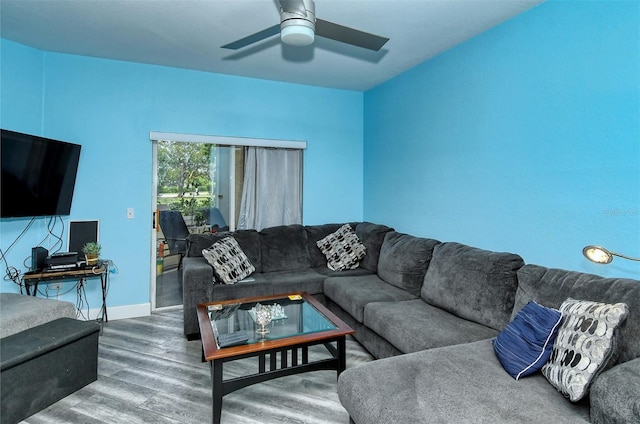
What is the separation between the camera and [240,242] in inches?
149

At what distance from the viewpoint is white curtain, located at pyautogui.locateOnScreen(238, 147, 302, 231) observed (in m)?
4.19

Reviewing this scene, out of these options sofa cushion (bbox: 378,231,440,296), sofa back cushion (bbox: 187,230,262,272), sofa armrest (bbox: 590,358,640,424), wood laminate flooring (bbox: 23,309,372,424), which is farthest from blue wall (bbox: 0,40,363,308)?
sofa armrest (bbox: 590,358,640,424)

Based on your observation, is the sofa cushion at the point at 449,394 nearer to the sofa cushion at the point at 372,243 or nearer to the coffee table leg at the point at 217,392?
the coffee table leg at the point at 217,392

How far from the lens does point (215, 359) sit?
1878 millimetres

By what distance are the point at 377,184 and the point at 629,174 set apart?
2.70 meters

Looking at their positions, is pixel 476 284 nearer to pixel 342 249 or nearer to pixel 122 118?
pixel 342 249

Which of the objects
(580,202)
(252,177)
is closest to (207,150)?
(252,177)

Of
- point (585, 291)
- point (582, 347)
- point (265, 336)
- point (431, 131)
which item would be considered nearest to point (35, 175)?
point (265, 336)

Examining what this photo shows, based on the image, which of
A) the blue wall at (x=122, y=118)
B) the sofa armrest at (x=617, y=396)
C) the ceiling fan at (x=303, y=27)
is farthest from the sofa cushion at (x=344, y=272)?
the sofa armrest at (x=617, y=396)

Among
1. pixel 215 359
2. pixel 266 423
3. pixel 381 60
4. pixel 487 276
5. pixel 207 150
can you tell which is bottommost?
pixel 266 423

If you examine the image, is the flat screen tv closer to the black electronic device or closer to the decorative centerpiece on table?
the black electronic device

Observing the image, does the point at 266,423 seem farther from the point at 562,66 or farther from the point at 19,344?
the point at 562,66

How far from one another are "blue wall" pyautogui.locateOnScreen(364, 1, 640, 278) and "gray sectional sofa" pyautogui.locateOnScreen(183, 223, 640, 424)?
326 millimetres

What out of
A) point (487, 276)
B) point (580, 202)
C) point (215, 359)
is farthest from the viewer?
point (487, 276)
